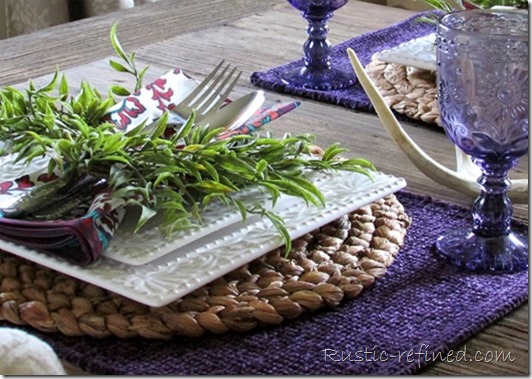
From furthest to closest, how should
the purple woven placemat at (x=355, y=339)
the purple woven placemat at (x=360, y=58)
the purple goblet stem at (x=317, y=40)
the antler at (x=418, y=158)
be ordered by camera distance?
the purple goblet stem at (x=317, y=40) → the purple woven placemat at (x=360, y=58) → the antler at (x=418, y=158) → the purple woven placemat at (x=355, y=339)

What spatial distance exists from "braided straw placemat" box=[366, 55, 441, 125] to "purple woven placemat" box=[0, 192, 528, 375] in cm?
42

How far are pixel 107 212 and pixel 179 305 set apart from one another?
0.09 m

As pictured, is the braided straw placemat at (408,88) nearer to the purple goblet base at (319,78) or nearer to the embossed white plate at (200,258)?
the purple goblet base at (319,78)

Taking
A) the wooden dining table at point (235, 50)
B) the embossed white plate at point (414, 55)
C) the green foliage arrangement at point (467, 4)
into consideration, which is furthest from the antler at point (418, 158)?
the embossed white plate at point (414, 55)

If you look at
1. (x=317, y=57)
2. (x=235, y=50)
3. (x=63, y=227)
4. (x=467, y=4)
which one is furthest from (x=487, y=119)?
(x=235, y=50)

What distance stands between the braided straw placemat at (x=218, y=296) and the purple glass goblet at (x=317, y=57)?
56cm

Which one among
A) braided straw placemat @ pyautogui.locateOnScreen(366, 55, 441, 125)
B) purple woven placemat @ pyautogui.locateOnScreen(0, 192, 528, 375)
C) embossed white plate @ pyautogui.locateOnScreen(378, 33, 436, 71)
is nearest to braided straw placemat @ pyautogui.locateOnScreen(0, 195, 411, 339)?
purple woven placemat @ pyautogui.locateOnScreen(0, 192, 528, 375)

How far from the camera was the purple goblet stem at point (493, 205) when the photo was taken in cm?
91

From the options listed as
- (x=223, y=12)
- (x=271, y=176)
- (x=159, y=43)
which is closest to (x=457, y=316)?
(x=271, y=176)

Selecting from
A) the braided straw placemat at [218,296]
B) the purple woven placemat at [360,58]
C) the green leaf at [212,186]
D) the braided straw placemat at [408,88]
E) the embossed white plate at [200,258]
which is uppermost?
the green leaf at [212,186]

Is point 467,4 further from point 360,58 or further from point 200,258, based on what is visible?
point 200,258

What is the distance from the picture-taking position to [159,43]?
5.28ft

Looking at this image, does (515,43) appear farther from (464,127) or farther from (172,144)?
(172,144)

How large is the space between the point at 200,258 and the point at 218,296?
43mm
